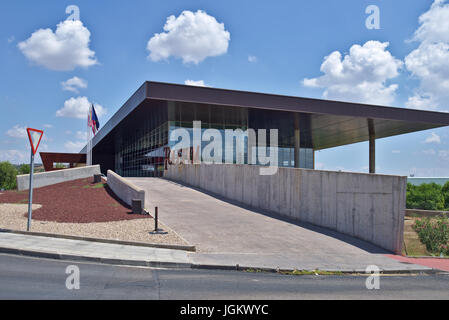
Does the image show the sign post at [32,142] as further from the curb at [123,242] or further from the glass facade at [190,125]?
the glass facade at [190,125]

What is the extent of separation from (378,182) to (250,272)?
247 inches

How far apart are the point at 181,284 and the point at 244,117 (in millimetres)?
25294

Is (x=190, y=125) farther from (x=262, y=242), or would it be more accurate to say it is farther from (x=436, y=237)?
(x=436, y=237)

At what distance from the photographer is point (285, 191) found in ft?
51.5

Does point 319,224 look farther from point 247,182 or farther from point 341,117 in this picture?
point 341,117

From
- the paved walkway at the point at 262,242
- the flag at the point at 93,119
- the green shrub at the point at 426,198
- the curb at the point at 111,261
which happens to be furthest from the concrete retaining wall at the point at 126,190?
the green shrub at the point at 426,198

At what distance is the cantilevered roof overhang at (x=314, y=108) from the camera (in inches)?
922

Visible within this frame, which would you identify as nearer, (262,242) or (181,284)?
(181,284)

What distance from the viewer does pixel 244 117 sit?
30.9m

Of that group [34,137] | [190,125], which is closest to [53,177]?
[190,125]

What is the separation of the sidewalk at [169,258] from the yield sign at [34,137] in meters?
2.79

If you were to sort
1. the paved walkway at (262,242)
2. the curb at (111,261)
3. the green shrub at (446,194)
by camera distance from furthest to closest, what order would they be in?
the green shrub at (446,194), the paved walkway at (262,242), the curb at (111,261)

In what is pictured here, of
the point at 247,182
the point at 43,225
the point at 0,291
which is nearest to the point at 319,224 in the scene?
the point at 247,182

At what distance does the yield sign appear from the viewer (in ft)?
33.6
